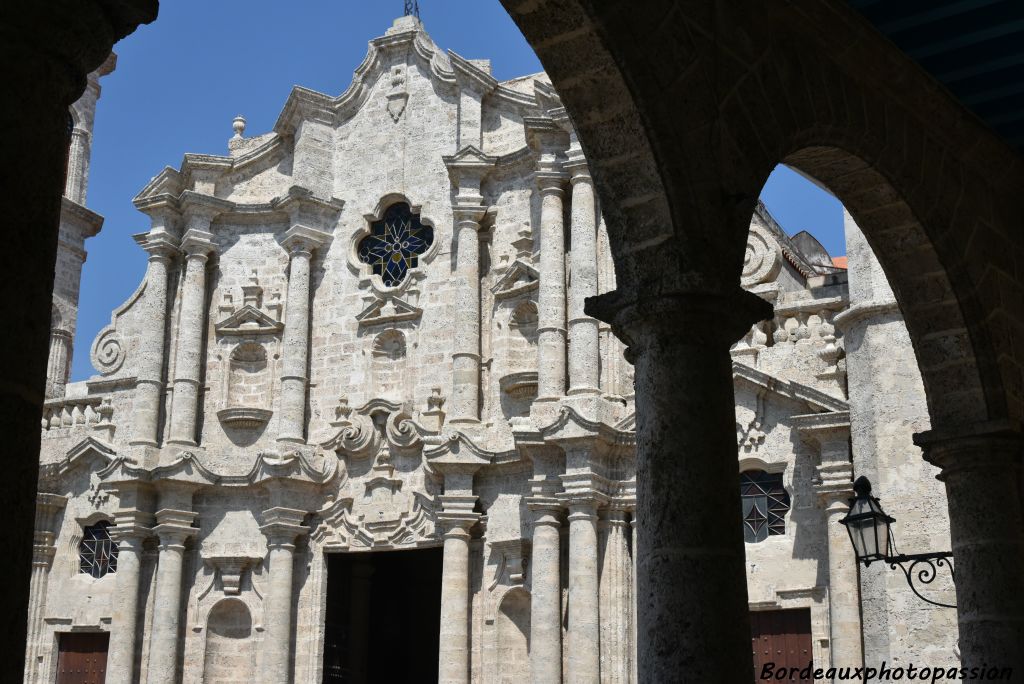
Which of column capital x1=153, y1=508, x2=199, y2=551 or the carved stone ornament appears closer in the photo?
the carved stone ornament

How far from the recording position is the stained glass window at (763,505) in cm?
1396

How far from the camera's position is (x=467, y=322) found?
16672 millimetres

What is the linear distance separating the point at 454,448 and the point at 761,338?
410 cm

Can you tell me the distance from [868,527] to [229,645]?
11.5 meters

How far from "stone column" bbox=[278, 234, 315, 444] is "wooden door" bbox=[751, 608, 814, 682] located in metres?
6.93

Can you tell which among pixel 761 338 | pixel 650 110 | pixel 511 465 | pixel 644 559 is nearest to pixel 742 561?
pixel 644 559

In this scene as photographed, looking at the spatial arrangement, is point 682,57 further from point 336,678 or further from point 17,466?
point 336,678

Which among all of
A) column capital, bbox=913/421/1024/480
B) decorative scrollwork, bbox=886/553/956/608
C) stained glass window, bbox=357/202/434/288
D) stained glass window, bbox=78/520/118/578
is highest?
stained glass window, bbox=357/202/434/288

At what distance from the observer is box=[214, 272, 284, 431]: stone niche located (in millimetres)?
18141

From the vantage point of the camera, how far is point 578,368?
15.2 meters

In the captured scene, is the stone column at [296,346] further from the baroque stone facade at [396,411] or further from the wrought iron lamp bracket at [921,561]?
the wrought iron lamp bracket at [921,561]

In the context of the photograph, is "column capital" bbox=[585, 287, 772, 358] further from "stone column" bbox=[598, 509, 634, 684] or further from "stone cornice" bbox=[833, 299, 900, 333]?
"stone column" bbox=[598, 509, 634, 684]

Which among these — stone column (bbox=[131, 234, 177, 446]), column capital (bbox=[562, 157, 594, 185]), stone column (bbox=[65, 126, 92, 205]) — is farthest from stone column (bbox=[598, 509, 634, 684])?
stone column (bbox=[65, 126, 92, 205])

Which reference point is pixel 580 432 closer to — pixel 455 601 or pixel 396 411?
pixel 455 601
